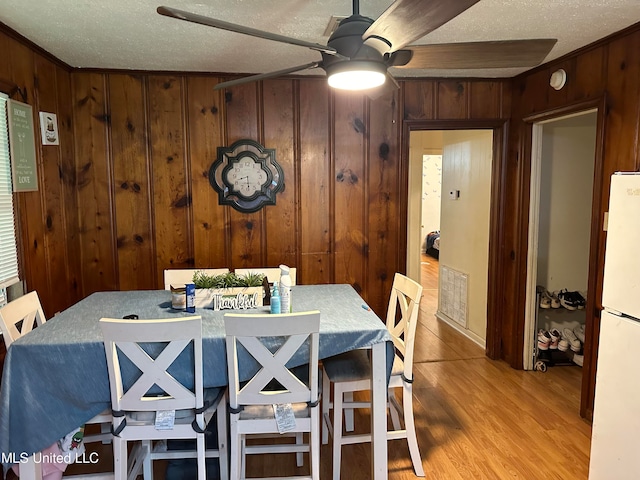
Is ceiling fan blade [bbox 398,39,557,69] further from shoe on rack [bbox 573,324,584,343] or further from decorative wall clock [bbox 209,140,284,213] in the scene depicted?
shoe on rack [bbox 573,324,584,343]

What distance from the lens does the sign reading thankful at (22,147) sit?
2.63 metres

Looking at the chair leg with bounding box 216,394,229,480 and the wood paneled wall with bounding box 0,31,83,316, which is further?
the wood paneled wall with bounding box 0,31,83,316

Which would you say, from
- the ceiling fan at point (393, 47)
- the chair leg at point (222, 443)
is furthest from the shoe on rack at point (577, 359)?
the chair leg at point (222, 443)

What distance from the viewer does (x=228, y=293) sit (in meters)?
2.45

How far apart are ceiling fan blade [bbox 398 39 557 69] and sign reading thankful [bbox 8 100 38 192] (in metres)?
2.23

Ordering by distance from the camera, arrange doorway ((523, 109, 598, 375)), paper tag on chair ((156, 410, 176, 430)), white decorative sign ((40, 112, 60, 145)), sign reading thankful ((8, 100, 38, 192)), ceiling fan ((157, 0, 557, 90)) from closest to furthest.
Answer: ceiling fan ((157, 0, 557, 90)) < paper tag on chair ((156, 410, 176, 430)) < sign reading thankful ((8, 100, 38, 192)) < white decorative sign ((40, 112, 60, 145)) < doorway ((523, 109, 598, 375))

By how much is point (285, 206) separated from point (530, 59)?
2.16 meters

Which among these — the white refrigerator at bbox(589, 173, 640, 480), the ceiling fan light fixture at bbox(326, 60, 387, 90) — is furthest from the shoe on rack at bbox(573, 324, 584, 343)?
the ceiling fan light fixture at bbox(326, 60, 387, 90)

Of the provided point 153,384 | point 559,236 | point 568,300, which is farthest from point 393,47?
point 568,300

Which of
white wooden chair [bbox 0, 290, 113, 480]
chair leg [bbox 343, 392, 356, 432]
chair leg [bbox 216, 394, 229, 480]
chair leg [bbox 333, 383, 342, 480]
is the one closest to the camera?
white wooden chair [bbox 0, 290, 113, 480]

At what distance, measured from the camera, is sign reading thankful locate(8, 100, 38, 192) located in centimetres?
263

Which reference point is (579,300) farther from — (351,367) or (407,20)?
(407,20)

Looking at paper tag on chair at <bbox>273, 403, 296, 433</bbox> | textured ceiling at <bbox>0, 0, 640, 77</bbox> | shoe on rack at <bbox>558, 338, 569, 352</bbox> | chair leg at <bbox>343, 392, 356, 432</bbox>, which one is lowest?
chair leg at <bbox>343, 392, 356, 432</bbox>

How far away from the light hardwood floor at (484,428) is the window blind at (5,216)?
1.39 meters
